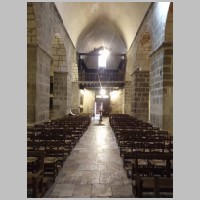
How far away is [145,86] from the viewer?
589 inches

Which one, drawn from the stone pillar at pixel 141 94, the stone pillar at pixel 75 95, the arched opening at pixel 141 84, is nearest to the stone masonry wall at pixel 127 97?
the stone pillar at pixel 75 95

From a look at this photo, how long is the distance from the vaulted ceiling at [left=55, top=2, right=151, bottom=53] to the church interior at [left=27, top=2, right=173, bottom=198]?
0.26ft

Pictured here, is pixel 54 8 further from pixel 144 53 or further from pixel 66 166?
pixel 66 166

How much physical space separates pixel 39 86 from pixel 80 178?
489cm

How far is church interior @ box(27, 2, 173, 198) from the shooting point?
4.36 m

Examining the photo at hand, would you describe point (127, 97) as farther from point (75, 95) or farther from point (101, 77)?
point (75, 95)

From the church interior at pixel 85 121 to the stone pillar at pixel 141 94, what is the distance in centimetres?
6

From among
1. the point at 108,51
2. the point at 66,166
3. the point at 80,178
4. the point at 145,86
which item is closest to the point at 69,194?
the point at 80,178

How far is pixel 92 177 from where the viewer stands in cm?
505

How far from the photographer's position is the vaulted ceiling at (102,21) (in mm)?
13773

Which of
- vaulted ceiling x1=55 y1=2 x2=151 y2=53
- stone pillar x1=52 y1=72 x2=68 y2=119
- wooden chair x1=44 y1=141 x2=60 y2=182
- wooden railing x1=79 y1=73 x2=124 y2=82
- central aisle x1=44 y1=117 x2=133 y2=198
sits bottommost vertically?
central aisle x1=44 y1=117 x2=133 y2=198

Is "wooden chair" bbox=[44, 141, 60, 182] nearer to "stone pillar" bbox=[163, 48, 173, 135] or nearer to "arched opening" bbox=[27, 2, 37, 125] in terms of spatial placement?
Result: "arched opening" bbox=[27, 2, 37, 125]

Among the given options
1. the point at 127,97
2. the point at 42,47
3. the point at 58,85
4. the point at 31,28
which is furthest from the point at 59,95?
the point at 31,28

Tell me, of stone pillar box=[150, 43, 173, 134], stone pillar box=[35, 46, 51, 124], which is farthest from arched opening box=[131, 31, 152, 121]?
stone pillar box=[35, 46, 51, 124]
